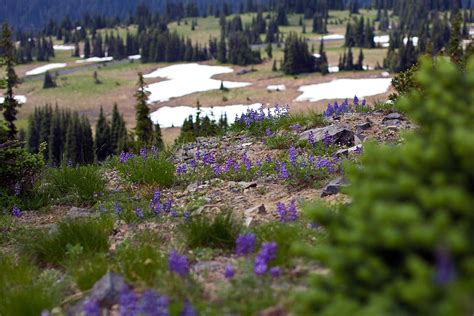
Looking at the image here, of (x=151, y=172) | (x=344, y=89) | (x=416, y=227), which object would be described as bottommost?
(x=344, y=89)

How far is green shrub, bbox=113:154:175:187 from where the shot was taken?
10562 mm

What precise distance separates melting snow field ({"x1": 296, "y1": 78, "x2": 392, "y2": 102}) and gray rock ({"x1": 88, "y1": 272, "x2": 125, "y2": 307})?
120 m

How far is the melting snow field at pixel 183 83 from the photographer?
152m

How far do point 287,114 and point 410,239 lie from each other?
11.7 meters

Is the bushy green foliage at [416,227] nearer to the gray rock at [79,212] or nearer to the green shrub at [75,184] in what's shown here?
the gray rock at [79,212]

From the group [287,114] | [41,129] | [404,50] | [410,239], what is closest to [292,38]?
[404,50]

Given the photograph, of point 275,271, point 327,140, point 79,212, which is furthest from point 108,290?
point 327,140

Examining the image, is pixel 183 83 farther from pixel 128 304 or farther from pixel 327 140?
pixel 128 304

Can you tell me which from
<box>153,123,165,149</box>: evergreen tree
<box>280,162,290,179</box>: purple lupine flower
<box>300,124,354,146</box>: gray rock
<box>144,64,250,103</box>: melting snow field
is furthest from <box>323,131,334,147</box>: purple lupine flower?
<box>144,64,250,103</box>: melting snow field

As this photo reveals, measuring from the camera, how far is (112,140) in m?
94.0

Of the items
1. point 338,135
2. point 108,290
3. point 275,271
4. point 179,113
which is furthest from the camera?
point 179,113

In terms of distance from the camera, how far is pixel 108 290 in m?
5.05

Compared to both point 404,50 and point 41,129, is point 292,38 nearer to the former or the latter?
point 404,50

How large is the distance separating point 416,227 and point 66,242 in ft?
17.3
